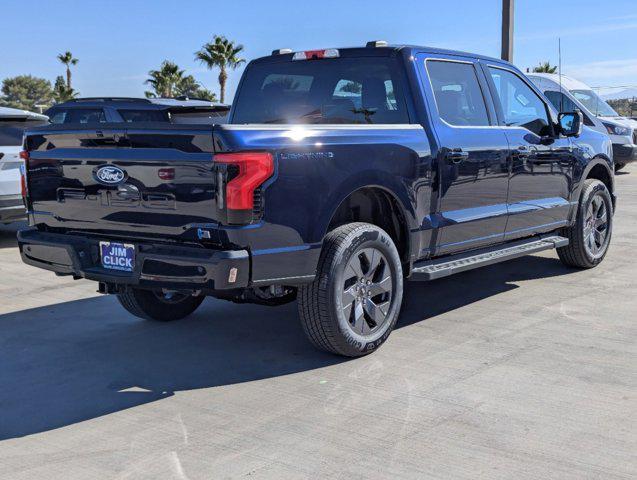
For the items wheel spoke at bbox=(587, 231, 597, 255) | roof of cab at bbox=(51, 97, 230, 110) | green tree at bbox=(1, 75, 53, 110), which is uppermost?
green tree at bbox=(1, 75, 53, 110)

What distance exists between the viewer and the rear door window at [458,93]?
569 centimetres

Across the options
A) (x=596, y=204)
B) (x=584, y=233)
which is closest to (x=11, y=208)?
(x=584, y=233)

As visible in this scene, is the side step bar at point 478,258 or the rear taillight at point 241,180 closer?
the rear taillight at point 241,180

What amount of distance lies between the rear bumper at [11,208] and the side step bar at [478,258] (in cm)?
567

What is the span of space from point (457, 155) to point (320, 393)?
2.15 m

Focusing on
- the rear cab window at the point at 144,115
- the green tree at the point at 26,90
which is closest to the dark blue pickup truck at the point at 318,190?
the rear cab window at the point at 144,115

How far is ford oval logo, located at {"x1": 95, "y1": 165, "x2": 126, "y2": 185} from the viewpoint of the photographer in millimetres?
4527

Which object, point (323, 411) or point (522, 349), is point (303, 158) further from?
point (522, 349)

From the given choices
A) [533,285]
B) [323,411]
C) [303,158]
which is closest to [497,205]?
[533,285]

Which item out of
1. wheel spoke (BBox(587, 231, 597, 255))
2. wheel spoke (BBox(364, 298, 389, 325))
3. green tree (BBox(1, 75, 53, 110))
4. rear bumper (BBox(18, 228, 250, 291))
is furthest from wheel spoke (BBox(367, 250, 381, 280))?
green tree (BBox(1, 75, 53, 110))

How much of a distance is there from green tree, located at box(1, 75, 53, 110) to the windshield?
10338 cm

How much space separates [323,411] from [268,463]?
25.8 inches

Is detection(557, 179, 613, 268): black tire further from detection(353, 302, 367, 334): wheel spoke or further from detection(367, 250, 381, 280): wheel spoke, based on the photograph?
detection(353, 302, 367, 334): wheel spoke

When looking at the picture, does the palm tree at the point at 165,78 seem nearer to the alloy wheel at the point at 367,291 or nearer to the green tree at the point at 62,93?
the green tree at the point at 62,93
